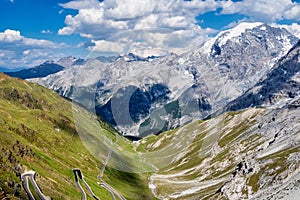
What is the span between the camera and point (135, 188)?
586ft

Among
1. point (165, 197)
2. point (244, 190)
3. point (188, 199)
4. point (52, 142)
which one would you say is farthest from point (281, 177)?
point (52, 142)

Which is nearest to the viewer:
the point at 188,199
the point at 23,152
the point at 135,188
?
the point at 23,152

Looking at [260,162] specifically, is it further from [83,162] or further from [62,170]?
[83,162]

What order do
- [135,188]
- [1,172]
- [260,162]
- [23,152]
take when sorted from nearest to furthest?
[1,172], [23,152], [260,162], [135,188]

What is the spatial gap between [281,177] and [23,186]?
80.2 m

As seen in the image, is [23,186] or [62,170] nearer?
[23,186]

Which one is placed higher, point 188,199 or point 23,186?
point 23,186

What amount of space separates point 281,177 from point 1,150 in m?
85.8

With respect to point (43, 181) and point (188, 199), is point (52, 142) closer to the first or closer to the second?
point (188, 199)

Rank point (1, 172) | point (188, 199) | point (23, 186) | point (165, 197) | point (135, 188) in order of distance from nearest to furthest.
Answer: point (1, 172)
point (23, 186)
point (188, 199)
point (165, 197)
point (135, 188)

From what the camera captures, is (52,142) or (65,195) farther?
(52,142)

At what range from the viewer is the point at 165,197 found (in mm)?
166375

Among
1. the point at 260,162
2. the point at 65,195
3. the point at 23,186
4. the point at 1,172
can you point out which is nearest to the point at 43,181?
the point at 65,195

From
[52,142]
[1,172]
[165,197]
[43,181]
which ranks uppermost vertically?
[1,172]
